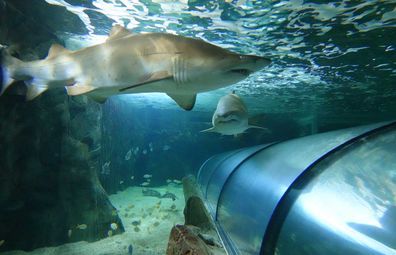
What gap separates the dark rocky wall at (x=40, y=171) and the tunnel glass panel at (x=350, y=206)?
24.2 feet

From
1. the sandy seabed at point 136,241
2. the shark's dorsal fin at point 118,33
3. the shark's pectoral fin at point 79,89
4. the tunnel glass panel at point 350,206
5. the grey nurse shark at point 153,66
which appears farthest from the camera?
the sandy seabed at point 136,241

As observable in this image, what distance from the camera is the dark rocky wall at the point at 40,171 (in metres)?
7.29

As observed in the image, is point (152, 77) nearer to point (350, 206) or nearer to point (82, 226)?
point (350, 206)

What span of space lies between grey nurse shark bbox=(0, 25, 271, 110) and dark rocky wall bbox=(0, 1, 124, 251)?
17.3 feet

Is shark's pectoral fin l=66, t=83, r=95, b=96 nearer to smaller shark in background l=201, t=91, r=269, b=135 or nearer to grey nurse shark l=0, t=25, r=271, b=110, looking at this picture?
grey nurse shark l=0, t=25, r=271, b=110

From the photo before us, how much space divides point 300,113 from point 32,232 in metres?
31.0

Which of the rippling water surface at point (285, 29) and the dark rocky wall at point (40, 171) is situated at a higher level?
the rippling water surface at point (285, 29)

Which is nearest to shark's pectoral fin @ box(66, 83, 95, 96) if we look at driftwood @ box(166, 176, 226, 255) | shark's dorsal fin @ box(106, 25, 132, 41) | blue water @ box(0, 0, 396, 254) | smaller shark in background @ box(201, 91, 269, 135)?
shark's dorsal fin @ box(106, 25, 132, 41)

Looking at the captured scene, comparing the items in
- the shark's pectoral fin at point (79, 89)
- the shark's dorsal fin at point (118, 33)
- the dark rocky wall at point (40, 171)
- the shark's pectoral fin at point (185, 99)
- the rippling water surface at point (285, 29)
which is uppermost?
the rippling water surface at point (285, 29)

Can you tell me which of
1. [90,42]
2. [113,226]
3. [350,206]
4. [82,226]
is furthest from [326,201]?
[90,42]

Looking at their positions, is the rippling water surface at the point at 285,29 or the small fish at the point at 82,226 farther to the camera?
the rippling water surface at the point at 285,29

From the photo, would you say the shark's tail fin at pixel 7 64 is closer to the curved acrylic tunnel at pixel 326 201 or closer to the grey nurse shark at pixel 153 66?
the grey nurse shark at pixel 153 66

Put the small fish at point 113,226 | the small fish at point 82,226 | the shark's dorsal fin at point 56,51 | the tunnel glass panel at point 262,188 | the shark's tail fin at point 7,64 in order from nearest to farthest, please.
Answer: the shark's dorsal fin at point 56,51, the tunnel glass panel at point 262,188, the shark's tail fin at point 7,64, the small fish at point 82,226, the small fish at point 113,226

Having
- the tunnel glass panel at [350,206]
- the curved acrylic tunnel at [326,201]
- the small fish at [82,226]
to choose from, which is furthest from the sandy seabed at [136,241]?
the tunnel glass panel at [350,206]
